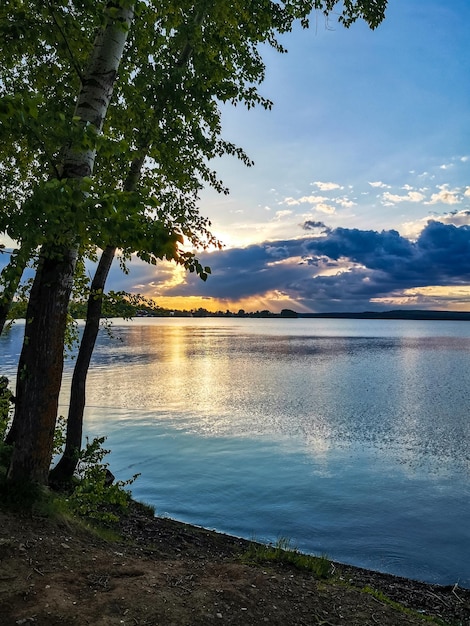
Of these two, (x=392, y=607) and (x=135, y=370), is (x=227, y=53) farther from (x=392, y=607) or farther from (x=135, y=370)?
(x=135, y=370)

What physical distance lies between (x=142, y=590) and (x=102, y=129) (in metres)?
7.41

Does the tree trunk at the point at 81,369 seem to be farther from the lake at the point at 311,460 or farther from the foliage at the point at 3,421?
the foliage at the point at 3,421

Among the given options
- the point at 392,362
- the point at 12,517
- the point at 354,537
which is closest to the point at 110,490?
the point at 12,517

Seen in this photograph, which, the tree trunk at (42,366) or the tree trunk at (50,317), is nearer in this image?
the tree trunk at (50,317)

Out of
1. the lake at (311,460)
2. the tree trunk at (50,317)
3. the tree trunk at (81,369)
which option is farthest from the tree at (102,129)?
the lake at (311,460)

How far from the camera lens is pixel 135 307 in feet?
41.4

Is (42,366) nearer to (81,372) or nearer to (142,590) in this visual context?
(142,590)

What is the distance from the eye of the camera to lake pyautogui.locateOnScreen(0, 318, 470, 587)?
16.4 m

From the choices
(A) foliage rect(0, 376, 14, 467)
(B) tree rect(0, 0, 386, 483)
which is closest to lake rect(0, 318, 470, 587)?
(A) foliage rect(0, 376, 14, 467)

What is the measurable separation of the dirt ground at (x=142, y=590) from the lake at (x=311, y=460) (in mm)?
7329

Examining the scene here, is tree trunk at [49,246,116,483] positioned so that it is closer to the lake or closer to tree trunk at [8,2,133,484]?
the lake

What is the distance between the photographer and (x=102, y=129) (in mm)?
8312

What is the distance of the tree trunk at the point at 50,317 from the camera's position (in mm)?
6895

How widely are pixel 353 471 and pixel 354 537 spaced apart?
701 centimetres
